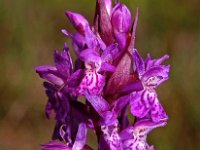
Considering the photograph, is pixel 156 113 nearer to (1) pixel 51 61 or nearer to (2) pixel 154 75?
(2) pixel 154 75

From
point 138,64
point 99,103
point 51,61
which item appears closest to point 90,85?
point 99,103

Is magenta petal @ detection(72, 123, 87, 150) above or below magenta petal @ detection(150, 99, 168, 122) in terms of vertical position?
below

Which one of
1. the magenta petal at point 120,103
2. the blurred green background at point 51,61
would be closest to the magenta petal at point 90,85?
the magenta petal at point 120,103

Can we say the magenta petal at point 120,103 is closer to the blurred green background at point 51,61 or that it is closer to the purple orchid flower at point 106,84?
the purple orchid flower at point 106,84

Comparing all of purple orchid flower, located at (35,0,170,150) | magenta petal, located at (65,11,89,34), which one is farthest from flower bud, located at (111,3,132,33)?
magenta petal, located at (65,11,89,34)

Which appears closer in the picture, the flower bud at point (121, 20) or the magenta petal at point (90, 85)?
the magenta petal at point (90, 85)

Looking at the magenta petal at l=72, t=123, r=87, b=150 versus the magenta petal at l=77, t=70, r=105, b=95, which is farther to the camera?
the magenta petal at l=72, t=123, r=87, b=150

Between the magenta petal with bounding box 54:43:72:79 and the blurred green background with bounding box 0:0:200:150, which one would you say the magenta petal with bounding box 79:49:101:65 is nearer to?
the magenta petal with bounding box 54:43:72:79
